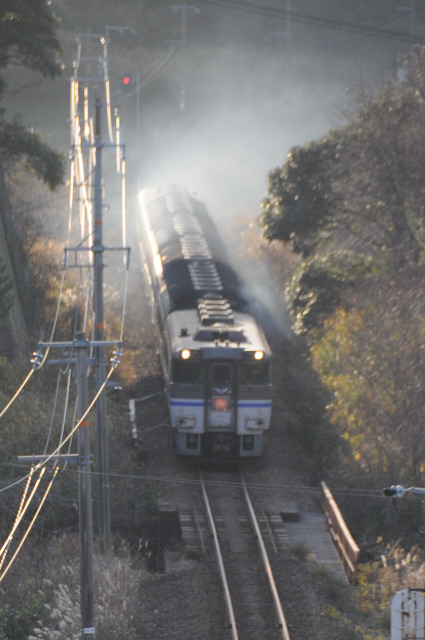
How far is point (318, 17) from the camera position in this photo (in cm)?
6353

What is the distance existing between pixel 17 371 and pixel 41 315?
5969mm

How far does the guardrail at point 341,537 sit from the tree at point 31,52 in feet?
43.4

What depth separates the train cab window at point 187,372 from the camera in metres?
20.5

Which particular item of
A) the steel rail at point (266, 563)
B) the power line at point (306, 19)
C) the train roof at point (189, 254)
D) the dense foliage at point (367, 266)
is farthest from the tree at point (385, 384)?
the power line at point (306, 19)

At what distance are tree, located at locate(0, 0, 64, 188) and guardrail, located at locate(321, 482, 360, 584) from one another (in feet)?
43.4

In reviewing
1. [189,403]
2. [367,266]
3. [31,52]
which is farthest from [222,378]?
[31,52]

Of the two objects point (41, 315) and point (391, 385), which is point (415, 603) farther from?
point (41, 315)

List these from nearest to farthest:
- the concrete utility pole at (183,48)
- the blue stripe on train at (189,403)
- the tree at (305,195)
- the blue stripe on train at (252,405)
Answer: the blue stripe on train at (189,403) → the blue stripe on train at (252,405) → the tree at (305,195) → the concrete utility pole at (183,48)

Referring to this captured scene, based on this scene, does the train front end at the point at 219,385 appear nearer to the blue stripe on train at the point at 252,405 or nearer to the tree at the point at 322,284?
the blue stripe on train at the point at 252,405

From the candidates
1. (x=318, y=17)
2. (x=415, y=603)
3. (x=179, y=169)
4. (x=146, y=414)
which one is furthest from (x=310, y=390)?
(x=318, y=17)

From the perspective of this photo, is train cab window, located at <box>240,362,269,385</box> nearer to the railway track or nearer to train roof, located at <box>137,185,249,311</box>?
the railway track

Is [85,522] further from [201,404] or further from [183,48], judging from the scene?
[183,48]

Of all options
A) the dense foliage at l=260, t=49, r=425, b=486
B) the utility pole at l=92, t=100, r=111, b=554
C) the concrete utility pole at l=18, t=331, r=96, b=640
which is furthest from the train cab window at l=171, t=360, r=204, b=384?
the concrete utility pole at l=18, t=331, r=96, b=640

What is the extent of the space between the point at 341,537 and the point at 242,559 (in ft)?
7.05
